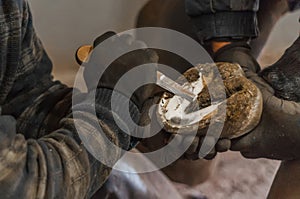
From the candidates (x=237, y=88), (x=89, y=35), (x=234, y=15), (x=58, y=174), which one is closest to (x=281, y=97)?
(x=237, y=88)

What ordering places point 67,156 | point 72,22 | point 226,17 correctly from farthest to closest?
point 72,22
point 226,17
point 67,156

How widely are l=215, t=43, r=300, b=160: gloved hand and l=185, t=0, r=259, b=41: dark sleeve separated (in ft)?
0.46

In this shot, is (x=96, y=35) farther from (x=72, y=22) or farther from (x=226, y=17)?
(x=226, y=17)

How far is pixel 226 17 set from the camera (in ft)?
2.46

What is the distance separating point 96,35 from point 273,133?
0.60 metres

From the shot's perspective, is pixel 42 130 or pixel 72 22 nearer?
pixel 42 130

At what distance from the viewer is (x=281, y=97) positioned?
0.64 meters

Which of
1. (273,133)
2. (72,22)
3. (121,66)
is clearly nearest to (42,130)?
(121,66)

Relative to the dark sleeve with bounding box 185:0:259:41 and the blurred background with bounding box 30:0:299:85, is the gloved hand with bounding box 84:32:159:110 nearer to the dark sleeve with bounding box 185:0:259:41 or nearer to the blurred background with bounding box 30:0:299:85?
the dark sleeve with bounding box 185:0:259:41

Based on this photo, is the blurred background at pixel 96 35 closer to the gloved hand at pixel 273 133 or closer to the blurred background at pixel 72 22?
the blurred background at pixel 72 22

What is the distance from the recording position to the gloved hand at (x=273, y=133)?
58 cm

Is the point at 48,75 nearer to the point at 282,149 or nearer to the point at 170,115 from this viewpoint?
the point at 170,115

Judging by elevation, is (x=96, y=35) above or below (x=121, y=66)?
below

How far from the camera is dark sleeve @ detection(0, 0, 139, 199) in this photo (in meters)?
0.47
